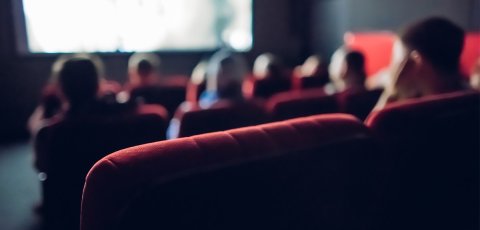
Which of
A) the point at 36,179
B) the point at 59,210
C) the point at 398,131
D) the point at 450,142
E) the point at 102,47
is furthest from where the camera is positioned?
the point at 102,47

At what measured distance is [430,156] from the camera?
54.3 inches

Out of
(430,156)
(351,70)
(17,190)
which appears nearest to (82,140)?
(430,156)

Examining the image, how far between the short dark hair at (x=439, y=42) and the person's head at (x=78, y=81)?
163 centimetres

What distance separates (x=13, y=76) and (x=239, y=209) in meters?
5.96

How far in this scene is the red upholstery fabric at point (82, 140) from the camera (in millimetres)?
1764

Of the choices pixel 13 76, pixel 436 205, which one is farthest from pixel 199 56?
pixel 436 205

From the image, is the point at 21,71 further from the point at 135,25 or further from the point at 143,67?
the point at 143,67

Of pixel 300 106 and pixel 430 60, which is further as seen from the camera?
pixel 300 106

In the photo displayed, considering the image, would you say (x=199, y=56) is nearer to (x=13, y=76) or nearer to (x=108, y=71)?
(x=108, y=71)

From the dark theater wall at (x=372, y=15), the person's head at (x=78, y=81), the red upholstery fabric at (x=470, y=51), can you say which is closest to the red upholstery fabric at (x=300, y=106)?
the person's head at (x=78, y=81)

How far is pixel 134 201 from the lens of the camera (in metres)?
0.77

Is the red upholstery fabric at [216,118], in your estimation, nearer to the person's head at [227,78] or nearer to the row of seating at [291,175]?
the person's head at [227,78]

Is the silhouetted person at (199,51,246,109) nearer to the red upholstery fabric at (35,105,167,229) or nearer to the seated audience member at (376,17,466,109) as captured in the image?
the red upholstery fabric at (35,105,167,229)

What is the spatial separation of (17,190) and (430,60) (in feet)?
9.90
